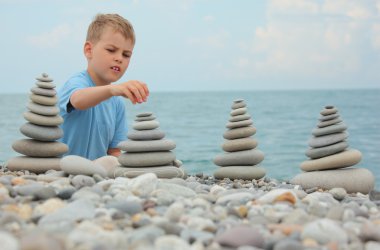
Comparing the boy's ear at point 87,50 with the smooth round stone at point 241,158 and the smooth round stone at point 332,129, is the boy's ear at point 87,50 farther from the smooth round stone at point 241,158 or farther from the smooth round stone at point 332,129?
the smooth round stone at point 332,129

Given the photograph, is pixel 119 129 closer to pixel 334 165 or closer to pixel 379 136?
pixel 334 165

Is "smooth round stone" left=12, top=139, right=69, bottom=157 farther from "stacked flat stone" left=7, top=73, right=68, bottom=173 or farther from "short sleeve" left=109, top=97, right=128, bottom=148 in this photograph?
"short sleeve" left=109, top=97, right=128, bottom=148

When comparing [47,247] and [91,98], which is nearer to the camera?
[47,247]

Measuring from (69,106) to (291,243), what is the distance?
152 inches

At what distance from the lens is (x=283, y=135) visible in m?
16.4

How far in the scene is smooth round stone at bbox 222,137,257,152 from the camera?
5480 mm

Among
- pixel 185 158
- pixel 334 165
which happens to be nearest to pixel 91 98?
pixel 334 165

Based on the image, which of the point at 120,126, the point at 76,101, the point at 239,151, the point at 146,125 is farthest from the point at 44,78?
the point at 239,151

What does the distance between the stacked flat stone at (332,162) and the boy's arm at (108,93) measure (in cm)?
171

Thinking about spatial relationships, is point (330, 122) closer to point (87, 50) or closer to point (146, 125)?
point (146, 125)

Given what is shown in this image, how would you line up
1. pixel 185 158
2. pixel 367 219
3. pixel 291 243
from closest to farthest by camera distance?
pixel 291 243 → pixel 367 219 → pixel 185 158

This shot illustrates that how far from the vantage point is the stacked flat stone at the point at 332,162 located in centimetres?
499

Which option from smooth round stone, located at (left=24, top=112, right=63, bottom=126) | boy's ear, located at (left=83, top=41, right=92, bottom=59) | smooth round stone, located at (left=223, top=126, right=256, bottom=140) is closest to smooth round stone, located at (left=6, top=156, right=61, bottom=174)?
smooth round stone, located at (left=24, top=112, right=63, bottom=126)

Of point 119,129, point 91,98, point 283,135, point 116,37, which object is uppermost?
point 116,37
